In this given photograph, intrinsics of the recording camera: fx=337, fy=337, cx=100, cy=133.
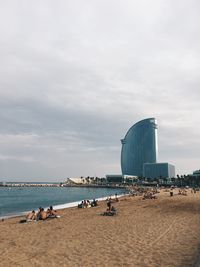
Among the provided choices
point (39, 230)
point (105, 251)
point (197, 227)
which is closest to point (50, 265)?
point (105, 251)

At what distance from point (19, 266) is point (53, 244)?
3.38 metres

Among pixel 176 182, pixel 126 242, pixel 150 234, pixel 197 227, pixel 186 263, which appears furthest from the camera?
pixel 176 182

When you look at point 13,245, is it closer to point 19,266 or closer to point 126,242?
point 19,266

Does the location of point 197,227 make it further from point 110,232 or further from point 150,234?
point 110,232

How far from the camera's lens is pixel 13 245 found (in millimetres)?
13750

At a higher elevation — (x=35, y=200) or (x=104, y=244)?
(x=104, y=244)

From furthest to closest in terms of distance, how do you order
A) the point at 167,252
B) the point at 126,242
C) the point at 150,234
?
the point at 150,234 → the point at 126,242 → the point at 167,252

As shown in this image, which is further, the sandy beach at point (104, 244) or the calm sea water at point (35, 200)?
the calm sea water at point (35, 200)

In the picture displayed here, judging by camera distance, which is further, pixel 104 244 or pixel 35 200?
pixel 35 200

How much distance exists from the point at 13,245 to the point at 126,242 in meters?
4.61

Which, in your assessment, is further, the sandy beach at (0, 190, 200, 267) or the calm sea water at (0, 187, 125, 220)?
the calm sea water at (0, 187, 125, 220)

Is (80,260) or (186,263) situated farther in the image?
(80,260)

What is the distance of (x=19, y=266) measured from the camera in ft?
33.8

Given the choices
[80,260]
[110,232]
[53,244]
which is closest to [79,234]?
[110,232]
